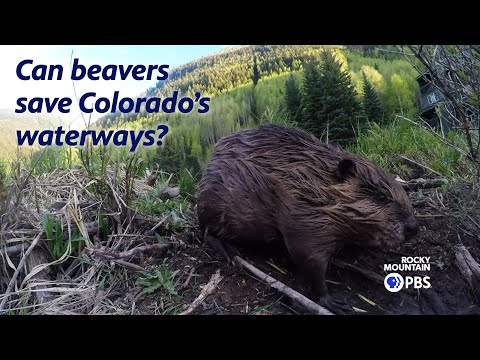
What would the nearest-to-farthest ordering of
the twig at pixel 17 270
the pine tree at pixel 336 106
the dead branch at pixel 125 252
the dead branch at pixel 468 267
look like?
1. the dead branch at pixel 468 267
2. the twig at pixel 17 270
3. the dead branch at pixel 125 252
4. the pine tree at pixel 336 106

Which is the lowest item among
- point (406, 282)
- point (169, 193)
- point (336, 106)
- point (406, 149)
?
point (406, 282)

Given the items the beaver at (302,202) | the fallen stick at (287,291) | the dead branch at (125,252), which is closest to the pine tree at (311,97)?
the beaver at (302,202)

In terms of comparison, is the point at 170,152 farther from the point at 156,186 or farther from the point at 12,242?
the point at 12,242

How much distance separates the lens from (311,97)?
2.99 m

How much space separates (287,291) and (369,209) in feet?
1.80

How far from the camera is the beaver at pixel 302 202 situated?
258cm

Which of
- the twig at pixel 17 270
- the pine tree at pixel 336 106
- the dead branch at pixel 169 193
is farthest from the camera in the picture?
the dead branch at pixel 169 193

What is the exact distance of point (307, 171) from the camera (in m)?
2.70

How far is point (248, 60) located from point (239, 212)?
84 cm

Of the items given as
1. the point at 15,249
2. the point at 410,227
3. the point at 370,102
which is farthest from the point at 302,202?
the point at 15,249

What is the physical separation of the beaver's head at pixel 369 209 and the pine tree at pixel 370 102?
42 cm

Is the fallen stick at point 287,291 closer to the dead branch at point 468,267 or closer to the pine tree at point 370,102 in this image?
the dead branch at point 468,267

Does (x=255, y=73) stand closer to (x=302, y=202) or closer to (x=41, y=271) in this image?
(x=302, y=202)

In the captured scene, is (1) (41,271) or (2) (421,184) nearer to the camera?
(1) (41,271)
